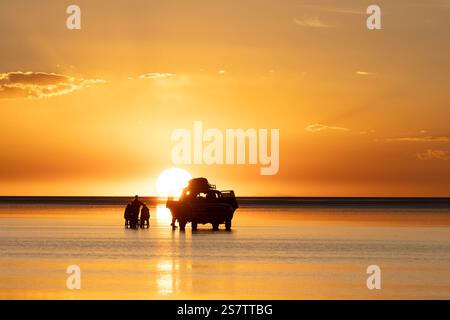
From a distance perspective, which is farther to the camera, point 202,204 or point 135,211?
point 135,211

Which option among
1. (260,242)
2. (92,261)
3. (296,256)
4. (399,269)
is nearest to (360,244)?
(260,242)

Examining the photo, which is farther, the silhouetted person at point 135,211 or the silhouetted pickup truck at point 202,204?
the silhouetted person at point 135,211

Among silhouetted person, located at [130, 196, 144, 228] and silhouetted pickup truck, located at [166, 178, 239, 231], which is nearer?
silhouetted pickup truck, located at [166, 178, 239, 231]

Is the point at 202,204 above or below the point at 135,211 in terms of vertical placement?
above

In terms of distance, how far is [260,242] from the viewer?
5091 centimetres

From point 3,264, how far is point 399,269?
15105 millimetres

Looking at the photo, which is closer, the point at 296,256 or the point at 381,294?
the point at 381,294

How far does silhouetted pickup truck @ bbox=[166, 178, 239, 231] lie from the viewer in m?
57.4

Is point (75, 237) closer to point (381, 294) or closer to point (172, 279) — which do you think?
point (172, 279)

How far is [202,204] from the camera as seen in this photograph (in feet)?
190

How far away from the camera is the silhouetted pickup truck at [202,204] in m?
57.4

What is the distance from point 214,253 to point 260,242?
880 cm
